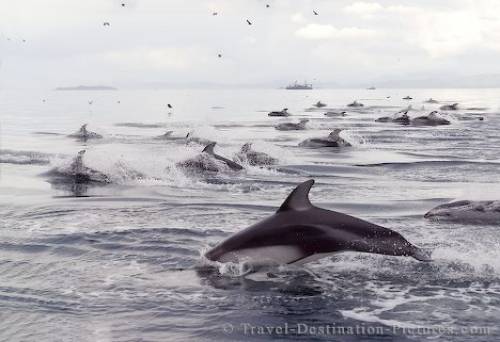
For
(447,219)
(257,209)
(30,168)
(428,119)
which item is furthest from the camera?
(428,119)

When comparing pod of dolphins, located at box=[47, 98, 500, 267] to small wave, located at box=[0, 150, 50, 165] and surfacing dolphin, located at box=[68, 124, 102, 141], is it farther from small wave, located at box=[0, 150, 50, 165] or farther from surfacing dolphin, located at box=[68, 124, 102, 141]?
surfacing dolphin, located at box=[68, 124, 102, 141]

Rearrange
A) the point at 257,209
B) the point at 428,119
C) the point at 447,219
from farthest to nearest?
the point at 428,119
the point at 257,209
the point at 447,219

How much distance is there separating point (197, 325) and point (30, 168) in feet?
57.3

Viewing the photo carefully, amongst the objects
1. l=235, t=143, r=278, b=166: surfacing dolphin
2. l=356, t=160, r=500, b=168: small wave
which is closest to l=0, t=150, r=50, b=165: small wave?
l=235, t=143, r=278, b=166: surfacing dolphin

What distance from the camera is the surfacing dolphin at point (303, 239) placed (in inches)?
372

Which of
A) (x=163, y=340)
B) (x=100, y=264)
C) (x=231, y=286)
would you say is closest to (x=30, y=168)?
(x=100, y=264)

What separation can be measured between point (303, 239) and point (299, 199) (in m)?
0.60

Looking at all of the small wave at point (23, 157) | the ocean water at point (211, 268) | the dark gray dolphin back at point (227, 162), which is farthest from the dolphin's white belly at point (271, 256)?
the small wave at point (23, 157)

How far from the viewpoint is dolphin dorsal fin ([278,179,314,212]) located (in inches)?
376

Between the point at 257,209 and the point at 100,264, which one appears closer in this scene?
the point at 100,264

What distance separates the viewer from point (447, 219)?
43.5 ft

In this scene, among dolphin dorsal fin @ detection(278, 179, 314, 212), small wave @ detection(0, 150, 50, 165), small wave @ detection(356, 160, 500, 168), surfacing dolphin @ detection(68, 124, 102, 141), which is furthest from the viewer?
surfacing dolphin @ detection(68, 124, 102, 141)

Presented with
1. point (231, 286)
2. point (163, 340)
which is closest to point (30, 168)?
point (231, 286)

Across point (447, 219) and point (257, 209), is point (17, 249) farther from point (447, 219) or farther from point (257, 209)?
point (447, 219)
